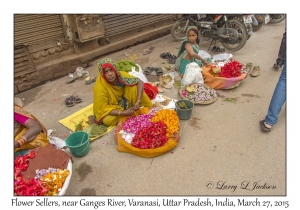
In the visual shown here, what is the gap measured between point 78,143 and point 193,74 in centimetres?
256

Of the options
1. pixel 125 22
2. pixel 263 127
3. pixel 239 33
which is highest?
pixel 125 22

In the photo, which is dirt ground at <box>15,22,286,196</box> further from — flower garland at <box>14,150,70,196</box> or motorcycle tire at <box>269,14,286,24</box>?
motorcycle tire at <box>269,14,286,24</box>

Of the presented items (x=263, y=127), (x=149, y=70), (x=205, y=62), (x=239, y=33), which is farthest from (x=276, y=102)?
(x=239, y=33)

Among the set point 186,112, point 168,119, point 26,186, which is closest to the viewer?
point 26,186

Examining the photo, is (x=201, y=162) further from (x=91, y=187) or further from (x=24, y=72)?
(x=24, y=72)

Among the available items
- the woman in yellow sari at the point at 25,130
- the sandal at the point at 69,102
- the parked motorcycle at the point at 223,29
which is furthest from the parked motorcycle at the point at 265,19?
the woman in yellow sari at the point at 25,130

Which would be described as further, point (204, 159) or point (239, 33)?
Answer: point (239, 33)

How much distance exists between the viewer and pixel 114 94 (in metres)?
3.23

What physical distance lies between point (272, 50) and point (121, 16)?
433 centimetres

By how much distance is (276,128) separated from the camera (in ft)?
10.1

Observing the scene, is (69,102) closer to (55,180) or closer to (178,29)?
(55,180)

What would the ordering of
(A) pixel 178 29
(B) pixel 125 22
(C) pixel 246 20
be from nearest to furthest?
(C) pixel 246 20 → (B) pixel 125 22 → (A) pixel 178 29

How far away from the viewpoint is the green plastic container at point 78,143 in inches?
108
